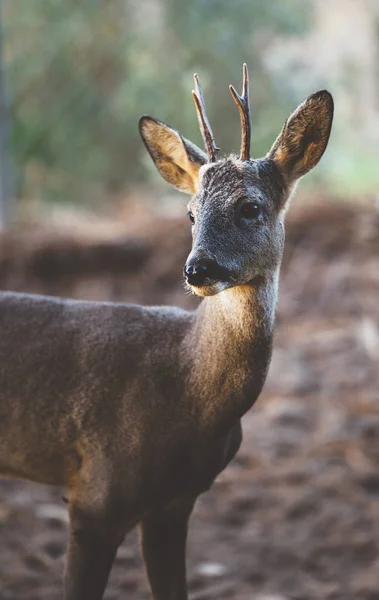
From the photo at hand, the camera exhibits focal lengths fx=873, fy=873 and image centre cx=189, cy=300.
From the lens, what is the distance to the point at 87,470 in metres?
2.21

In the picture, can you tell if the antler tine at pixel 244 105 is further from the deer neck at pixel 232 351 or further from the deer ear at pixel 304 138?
the deer neck at pixel 232 351

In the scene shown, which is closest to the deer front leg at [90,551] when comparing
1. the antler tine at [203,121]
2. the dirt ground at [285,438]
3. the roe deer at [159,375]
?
the roe deer at [159,375]

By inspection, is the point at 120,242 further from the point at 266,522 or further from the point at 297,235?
the point at 266,522

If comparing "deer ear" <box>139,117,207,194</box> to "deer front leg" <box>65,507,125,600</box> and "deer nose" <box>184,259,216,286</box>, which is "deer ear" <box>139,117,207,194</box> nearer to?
"deer nose" <box>184,259,216,286</box>

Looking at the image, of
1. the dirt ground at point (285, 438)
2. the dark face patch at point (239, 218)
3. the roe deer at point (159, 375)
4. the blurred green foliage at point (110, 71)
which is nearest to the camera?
the dark face patch at point (239, 218)

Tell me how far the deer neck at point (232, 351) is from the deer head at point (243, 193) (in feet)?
0.23

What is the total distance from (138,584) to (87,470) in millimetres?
1310

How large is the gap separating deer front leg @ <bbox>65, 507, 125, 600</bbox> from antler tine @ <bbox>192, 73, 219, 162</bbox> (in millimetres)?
933

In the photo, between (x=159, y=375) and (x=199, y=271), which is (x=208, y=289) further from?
(x=159, y=375)

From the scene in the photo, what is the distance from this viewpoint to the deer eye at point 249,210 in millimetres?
2033

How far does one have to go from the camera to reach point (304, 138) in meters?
2.15

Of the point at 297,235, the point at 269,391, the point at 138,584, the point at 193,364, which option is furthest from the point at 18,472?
the point at 297,235

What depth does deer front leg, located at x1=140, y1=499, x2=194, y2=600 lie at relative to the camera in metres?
2.31

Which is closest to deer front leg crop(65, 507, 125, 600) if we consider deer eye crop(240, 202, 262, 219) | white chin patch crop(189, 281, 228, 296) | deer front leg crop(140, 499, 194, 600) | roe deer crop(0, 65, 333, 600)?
roe deer crop(0, 65, 333, 600)
